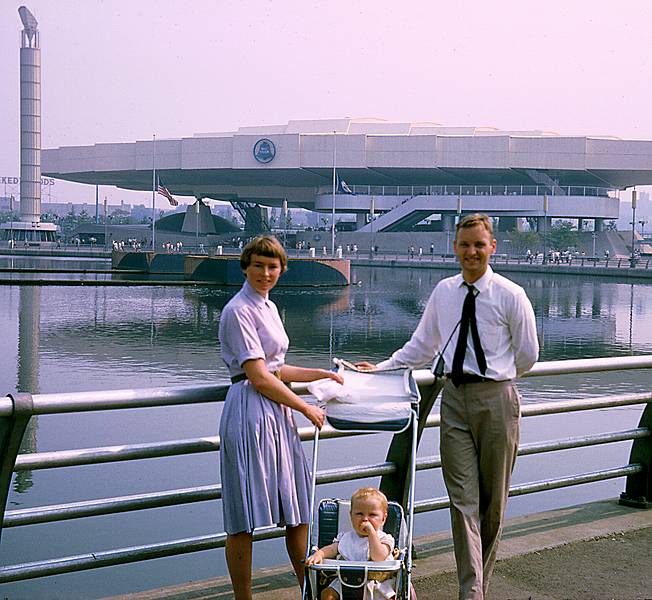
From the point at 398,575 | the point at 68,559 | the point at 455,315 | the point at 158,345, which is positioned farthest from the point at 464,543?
the point at 158,345

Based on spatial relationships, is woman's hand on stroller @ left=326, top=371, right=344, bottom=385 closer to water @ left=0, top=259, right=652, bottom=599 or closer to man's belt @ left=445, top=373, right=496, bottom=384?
man's belt @ left=445, top=373, right=496, bottom=384

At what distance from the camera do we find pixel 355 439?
11.4 meters

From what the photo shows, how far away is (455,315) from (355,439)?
700cm

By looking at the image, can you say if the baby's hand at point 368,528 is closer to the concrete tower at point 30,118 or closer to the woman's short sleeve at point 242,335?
the woman's short sleeve at point 242,335

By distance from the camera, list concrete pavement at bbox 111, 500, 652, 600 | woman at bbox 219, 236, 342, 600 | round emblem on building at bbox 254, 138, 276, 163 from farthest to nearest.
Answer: round emblem on building at bbox 254, 138, 276, 163, concrete pavement at bbox 111, 500, 652, 600, woman at bbox 219, 236, 342, 600

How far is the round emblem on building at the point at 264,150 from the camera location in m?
91.9

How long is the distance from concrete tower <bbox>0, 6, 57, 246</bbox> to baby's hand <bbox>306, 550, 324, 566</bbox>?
104m

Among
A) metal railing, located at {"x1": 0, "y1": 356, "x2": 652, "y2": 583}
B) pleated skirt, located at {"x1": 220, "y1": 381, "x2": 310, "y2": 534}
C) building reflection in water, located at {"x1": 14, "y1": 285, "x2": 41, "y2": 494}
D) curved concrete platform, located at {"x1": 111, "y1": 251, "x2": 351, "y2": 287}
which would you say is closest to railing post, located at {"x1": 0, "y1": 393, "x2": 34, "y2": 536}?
metal railing, located at {"x1": 0, "y1": 356, "x2": 652, "y2": 583}

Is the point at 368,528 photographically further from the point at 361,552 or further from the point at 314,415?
the point at 314,415

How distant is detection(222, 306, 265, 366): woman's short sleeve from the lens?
423cm

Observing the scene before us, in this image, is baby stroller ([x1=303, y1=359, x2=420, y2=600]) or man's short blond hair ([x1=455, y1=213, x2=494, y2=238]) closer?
baby stroller ([x1=303, y1=359, x2=420, y2=600])

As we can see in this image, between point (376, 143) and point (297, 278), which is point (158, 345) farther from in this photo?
point (376, 143)

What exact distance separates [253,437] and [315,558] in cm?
55

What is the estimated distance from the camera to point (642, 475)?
6.61 meters
